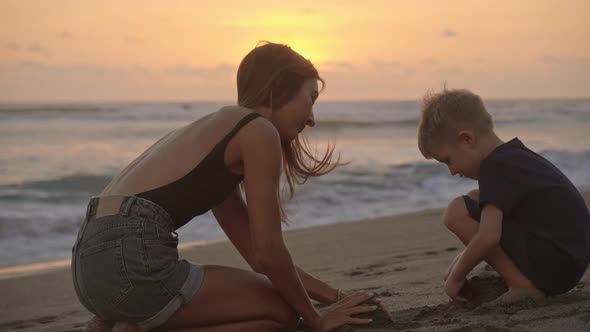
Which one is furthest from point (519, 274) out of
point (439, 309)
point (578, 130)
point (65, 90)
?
point (65, 90)

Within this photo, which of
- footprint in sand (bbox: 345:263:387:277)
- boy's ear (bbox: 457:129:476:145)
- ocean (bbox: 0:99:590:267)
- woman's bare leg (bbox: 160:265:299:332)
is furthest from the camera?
ocean (bbox: 0:99:590:267)

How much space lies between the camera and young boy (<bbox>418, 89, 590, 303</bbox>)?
112 inches

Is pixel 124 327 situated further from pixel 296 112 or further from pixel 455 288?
pixel 455 288

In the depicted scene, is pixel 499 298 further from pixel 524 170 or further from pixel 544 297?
pixel 524 170

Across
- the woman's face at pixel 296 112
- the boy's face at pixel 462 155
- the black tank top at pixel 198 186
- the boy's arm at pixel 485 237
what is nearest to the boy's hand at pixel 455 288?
the boy's arm at pixel 485 237

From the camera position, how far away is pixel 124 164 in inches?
528

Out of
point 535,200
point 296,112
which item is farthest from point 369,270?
point 296,112

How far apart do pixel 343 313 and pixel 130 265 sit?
2.93 ft

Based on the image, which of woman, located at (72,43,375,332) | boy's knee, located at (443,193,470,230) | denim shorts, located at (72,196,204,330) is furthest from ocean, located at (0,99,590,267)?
denim shorts, located at (72,196,204,330)

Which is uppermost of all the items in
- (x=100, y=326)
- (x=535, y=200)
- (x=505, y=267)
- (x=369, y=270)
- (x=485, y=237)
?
(x=535, y=200)

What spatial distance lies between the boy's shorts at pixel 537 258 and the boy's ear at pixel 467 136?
0.36 m

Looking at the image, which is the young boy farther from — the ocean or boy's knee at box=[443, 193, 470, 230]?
the ocean

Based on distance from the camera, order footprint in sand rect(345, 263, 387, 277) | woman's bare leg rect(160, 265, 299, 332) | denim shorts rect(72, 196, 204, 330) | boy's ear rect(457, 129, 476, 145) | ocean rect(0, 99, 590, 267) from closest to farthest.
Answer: denim shorts rect(72, 196, 204, 330)
woman's bare leg rect(160, 265, 299, 332)
boy's ear rect(457, 129, 476, 145)
footprint in sand rect(345, 263, 387, 277)
ocean rect(0, 99, 590, 267)

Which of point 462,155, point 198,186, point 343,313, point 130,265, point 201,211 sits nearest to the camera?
point 130,265
